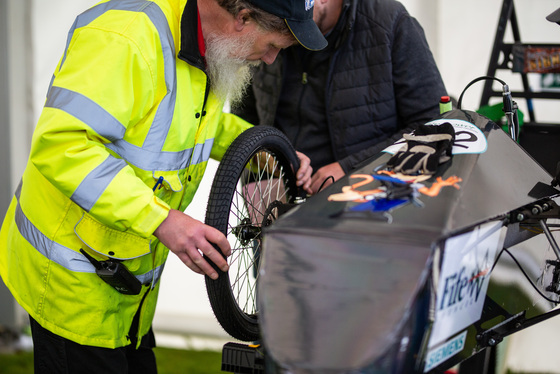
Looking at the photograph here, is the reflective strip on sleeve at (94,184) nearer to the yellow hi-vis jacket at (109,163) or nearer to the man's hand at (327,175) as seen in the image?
the yellow hi-vis jacket at (109,163)

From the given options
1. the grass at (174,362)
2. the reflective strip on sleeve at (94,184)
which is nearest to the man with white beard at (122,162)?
the reflective strip on sleeve at (94,184)

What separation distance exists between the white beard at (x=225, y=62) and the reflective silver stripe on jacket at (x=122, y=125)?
10 cm

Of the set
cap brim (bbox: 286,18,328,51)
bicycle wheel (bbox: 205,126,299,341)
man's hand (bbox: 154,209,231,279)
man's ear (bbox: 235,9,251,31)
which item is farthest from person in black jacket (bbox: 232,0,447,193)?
man's hand (bbox: 154,209,231,279)

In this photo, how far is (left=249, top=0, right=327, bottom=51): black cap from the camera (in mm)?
1334

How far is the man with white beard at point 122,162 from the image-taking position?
4.07ft

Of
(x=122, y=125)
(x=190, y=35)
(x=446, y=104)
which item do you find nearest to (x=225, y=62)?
(x=190, y=35)

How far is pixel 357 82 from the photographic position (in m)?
1.92

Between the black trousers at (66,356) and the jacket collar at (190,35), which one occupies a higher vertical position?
the jacket collar at (190,35)

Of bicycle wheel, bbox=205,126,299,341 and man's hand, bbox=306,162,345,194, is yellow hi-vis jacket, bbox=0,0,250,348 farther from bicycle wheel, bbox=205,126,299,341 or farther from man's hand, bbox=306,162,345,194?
man's hand, bbox=306,162,345,194

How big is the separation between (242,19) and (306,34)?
0.15m

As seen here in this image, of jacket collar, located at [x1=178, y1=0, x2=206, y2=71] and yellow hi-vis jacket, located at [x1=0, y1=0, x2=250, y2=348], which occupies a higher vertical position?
jacket collar, located at [x1=178, y1=0, x2=206, y2=71]

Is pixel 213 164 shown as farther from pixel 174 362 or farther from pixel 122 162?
pixel 122 162

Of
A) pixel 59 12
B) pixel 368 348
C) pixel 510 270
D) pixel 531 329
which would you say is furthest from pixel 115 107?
pixel 531 329

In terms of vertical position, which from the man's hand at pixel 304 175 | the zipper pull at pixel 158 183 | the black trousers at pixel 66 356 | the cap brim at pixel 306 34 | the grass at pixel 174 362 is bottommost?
the grass at pixel 174 362
